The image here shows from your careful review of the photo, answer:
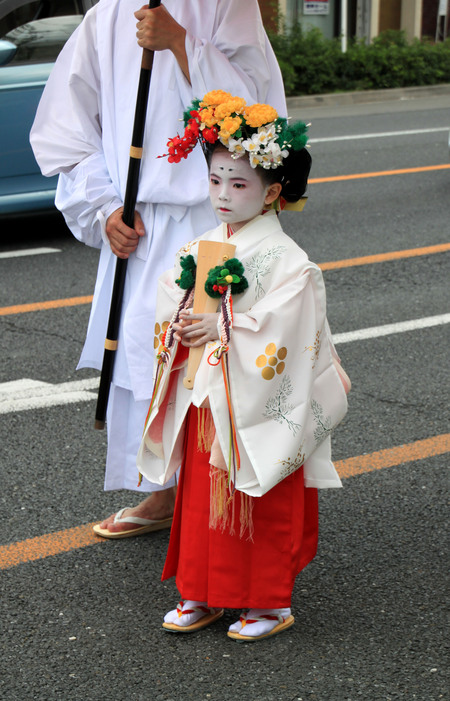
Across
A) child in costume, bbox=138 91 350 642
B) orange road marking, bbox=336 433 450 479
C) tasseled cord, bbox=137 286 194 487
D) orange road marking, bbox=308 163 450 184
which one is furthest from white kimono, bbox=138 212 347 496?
orange road marking, bbox=308 163 450 184

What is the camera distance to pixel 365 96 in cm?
1698

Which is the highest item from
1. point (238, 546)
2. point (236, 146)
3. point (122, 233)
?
point (236, 146)

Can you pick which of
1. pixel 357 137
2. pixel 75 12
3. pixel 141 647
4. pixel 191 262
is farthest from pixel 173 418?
pixel 357 137

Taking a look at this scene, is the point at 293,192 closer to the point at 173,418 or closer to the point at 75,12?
the point at 173,418

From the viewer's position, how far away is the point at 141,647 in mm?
2699

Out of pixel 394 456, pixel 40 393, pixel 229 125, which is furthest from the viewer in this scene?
pixel 40 393

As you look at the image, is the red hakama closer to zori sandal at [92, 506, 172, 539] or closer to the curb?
zori sandal at [92, 506, 172, 539]

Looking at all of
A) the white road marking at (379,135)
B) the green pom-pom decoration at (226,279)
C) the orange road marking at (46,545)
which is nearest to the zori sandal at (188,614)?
the orange road marking at (46,545)

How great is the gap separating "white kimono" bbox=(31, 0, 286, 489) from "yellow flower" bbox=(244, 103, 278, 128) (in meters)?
0.44

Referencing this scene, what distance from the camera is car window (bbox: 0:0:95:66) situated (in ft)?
23.6

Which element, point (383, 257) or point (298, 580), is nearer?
point (298, 580)

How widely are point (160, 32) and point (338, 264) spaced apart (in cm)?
392

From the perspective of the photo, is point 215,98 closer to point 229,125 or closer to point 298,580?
point 229,125

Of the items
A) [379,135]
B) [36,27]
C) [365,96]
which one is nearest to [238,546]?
[36,27]
